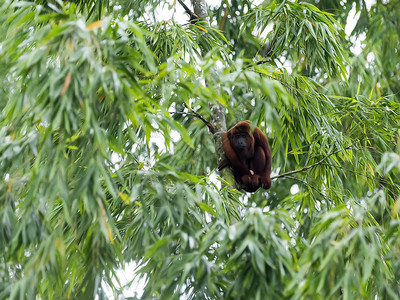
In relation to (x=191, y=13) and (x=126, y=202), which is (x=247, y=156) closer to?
(x=191, y=13)

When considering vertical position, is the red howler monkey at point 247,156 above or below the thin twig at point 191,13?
below

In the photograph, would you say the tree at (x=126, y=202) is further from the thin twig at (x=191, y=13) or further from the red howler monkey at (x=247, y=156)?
the thin twig at (x=191, y=13)

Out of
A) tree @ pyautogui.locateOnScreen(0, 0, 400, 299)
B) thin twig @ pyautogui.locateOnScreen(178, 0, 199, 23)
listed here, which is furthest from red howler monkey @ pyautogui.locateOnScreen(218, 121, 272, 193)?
thin twig @ pyautogui.locateOnScreen(178, 0, 199, 23)

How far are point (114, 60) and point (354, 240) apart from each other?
4.22ft

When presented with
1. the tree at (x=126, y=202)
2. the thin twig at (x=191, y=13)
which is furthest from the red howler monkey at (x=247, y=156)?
the thin twig at (x=191, y=13)

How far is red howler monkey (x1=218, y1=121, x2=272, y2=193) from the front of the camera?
3.65 metres

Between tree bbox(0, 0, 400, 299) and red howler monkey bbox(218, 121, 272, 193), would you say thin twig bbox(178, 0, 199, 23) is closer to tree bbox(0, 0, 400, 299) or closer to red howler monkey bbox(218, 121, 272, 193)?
red howler monkey bbox(218, 121, 272, 193)

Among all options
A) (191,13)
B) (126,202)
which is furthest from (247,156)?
(126,202)

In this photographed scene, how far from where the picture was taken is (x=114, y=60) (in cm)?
246

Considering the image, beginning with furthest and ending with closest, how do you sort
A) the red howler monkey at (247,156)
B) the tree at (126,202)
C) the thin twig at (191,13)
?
the thin twig at (191,13), the red howler monkey at (247,156), the tree at (126,202)

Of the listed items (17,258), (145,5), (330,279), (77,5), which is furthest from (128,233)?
(145,5)

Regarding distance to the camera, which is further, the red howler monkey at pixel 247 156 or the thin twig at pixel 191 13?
the thin twig at pixel 191 13

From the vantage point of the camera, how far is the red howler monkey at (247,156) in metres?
3.65

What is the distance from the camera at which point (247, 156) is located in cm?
392
